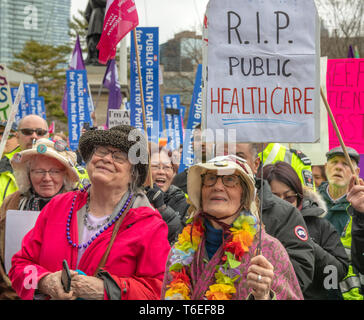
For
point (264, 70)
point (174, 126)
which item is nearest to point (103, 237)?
point (264, 70)

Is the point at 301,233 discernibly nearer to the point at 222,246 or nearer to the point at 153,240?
the point at 222,246

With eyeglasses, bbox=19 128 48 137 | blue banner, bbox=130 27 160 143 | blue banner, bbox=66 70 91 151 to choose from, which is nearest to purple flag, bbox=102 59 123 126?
blue banner, bbox=66 70 91 151

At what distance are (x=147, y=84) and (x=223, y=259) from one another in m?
4.00

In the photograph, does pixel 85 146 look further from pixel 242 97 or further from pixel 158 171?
pixel 158 171

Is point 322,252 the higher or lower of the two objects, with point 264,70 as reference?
lower

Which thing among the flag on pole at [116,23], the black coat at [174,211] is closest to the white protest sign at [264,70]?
the black coat at [174,211]

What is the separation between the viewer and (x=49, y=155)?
10.9 ft

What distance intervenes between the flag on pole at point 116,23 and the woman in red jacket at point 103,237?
2238 millimetres

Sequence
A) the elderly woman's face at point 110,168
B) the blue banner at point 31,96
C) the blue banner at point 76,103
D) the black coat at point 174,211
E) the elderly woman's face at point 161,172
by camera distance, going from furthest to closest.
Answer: the blue banner at point 31,96
the blue banner at point 76,103
the elderly woman's face at point 161,172
the black coat at point 174,211
the elderly woman's face at point 110,168

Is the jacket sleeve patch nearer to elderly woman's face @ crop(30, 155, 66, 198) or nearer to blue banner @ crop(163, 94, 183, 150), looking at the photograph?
elderly woman's face @ crop(30, 155, 66, 198)

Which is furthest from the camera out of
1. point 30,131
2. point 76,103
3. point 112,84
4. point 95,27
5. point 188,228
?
point 95,27

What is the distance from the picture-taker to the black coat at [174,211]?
3502mm

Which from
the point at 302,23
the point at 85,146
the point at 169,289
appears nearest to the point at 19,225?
the point at 85,146

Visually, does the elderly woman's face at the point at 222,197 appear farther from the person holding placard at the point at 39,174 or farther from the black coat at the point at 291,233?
the person holding placard at the point at 39,174
